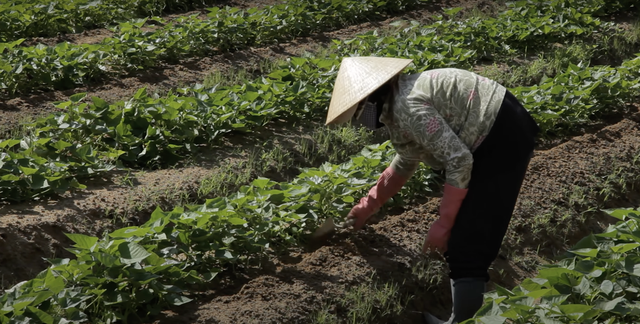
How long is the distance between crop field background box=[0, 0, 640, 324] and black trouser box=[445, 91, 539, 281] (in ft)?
0.83

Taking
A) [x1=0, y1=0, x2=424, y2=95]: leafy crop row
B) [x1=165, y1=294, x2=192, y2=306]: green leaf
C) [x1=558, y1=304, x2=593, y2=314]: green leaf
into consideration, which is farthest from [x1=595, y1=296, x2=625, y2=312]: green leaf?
[x1=0, y1=0, x2=424, y2=95]: leafy crop row

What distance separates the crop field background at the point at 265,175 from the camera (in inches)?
135

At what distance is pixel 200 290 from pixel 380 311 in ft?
2.89

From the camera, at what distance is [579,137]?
19.9 feet

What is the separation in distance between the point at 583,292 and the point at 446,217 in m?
0.63

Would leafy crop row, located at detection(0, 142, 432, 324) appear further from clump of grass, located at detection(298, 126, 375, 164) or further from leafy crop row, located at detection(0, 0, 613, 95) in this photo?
leafy crop row, located at detection(0, 0, 613, 95)

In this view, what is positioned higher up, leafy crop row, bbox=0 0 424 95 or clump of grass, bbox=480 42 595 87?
leafy crop row, bbox=0 0 424 95

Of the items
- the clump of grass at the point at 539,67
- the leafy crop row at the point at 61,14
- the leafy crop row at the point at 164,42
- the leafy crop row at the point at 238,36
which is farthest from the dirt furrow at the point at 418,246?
the leafy crop row at the point at 61,14

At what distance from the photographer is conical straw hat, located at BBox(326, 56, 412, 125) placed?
3.21 meters

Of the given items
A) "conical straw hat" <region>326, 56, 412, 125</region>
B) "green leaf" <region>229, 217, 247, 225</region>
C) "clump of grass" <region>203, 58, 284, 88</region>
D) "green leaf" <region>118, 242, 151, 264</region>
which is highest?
"conical straw hat" <region>326, 56, 412, 125</region>

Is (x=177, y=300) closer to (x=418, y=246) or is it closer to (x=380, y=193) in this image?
(x=380, y=193)

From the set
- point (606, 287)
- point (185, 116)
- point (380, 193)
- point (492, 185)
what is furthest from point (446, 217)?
point (185, 116)

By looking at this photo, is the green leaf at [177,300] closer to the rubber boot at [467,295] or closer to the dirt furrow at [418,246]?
the dirt furrow at [418,246]

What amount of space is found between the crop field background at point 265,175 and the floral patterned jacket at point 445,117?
61 centimetres
